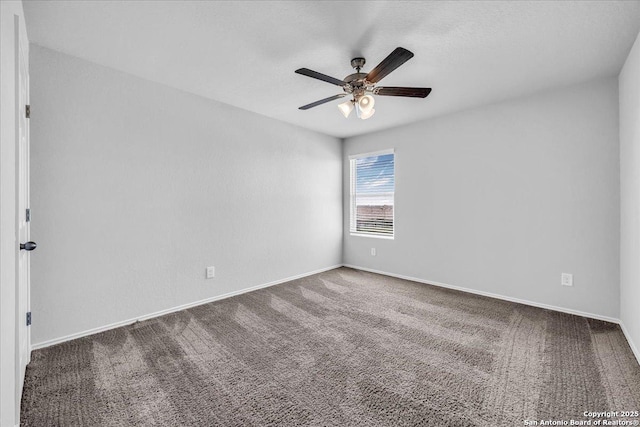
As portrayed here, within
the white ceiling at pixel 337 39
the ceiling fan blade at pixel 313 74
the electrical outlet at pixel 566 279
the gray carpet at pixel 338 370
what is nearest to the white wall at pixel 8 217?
the gray carpet at pixel 338 370

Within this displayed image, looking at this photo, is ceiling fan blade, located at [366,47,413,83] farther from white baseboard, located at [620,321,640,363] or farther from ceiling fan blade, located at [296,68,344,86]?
white baseboard, located at [620,321,640,363]

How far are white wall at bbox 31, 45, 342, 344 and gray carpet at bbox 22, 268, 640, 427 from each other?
39 centimetres

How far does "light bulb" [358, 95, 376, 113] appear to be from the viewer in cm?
237

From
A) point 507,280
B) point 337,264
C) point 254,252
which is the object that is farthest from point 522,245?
point 254,252

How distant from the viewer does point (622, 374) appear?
1.88 meters

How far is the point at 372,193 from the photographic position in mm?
4816

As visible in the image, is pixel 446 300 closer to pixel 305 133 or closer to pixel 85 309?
pixel 305 133

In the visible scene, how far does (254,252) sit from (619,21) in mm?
3944

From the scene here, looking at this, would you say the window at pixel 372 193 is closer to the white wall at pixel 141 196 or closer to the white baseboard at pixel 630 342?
the white wall at pixel 141 196

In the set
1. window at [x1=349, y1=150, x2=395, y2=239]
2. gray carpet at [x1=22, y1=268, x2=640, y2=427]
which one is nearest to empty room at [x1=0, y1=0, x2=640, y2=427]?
gray carpet at [x1=22, y1=268, x2=640, y2=427]

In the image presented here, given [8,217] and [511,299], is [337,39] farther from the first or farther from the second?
[511,299]

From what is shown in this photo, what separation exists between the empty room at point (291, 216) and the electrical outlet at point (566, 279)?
0.15 ft

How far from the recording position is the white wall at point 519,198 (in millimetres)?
2775

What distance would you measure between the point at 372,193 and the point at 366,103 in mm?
2557
